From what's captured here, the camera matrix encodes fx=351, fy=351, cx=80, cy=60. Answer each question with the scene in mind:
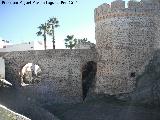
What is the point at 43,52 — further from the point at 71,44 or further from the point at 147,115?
the point at 71,44

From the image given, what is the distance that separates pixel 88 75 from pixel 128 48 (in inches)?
200

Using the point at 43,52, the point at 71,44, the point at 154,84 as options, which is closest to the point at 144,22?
the point at 154,84

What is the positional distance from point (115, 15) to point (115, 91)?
5138mm

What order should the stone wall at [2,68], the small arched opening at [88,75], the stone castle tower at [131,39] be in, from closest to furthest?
the stone castle tower at [131,39] < the small arched opening at [88,75] < the stone wall at [2,68]

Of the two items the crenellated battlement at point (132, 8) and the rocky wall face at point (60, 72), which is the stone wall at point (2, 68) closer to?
the rocky wall face at point (60, 72)

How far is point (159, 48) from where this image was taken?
22969 millimetres

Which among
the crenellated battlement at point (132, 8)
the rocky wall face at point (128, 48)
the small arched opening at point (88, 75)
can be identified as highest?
the crenellated battlement at point (132, 8)

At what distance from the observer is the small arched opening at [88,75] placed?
87.5 ft

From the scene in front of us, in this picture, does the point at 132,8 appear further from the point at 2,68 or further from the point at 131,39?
the point at 2,68

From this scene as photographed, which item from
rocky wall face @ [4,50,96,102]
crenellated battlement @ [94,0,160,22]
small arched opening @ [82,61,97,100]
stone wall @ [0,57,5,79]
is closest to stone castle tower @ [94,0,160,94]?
crenellated battlement @ [94,0,160,22]

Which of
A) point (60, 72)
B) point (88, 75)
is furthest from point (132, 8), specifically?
point (60, 72)

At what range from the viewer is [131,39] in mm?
23469

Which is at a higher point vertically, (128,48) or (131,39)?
(131,39)

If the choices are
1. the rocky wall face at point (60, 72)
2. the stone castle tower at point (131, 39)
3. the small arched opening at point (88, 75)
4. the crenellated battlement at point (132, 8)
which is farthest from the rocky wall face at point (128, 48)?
the small arched opening at point (88, 75)
